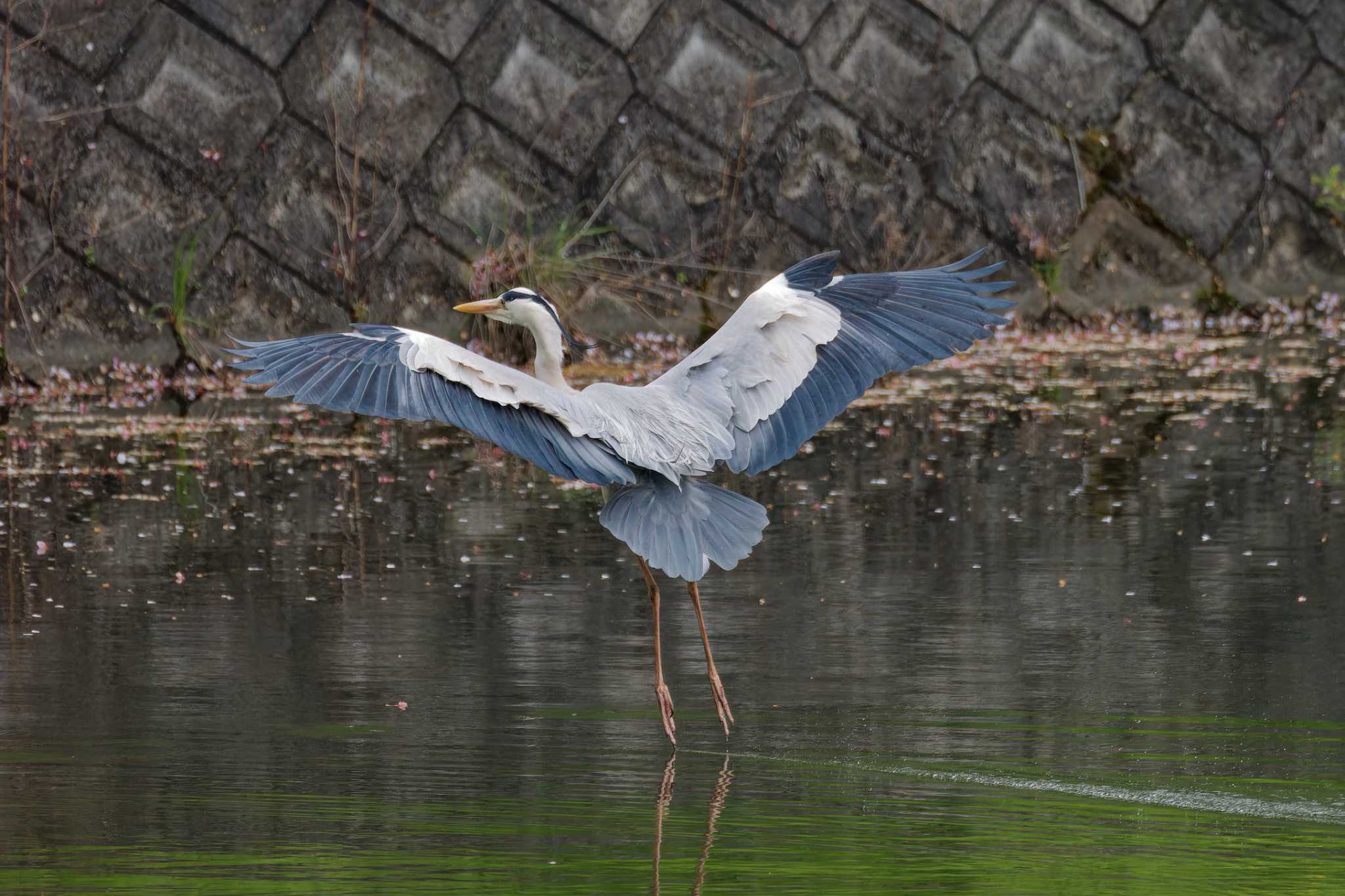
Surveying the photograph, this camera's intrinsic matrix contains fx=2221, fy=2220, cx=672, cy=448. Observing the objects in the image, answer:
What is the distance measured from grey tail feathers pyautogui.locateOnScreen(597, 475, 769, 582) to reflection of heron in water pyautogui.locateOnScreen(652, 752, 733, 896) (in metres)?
0.44

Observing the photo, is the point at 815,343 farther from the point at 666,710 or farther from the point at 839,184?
the point at 839,184

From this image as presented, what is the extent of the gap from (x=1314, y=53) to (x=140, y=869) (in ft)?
35.5

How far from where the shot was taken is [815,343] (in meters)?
5.70

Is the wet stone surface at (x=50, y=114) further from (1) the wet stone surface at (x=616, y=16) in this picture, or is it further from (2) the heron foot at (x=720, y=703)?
(2) the heron foot at (x=720, y=703)

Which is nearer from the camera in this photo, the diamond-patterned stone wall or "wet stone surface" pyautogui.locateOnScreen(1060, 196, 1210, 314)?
the diamond-patterned stone wall

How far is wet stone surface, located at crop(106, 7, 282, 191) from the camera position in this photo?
10703 mm

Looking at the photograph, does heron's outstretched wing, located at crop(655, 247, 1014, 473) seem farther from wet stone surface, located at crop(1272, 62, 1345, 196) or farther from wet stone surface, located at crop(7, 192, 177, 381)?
wet stone surface, located at crop(1272, 62, 1345, 196)

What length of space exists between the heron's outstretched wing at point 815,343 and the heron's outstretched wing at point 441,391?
511 millimetres

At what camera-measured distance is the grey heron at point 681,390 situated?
488 centimetres

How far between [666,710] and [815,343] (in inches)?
50.2

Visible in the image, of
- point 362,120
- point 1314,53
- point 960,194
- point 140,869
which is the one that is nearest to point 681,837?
point 140,869

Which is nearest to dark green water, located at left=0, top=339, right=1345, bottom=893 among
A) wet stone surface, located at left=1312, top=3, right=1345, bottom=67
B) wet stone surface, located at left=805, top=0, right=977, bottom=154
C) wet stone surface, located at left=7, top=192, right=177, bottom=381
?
wet stone surface, located at left=7, top=192, right=177, bottom=381

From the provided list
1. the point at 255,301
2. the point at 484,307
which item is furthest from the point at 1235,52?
the point at 484,307

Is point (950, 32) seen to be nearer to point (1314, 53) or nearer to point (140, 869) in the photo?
point (1314, 53)
